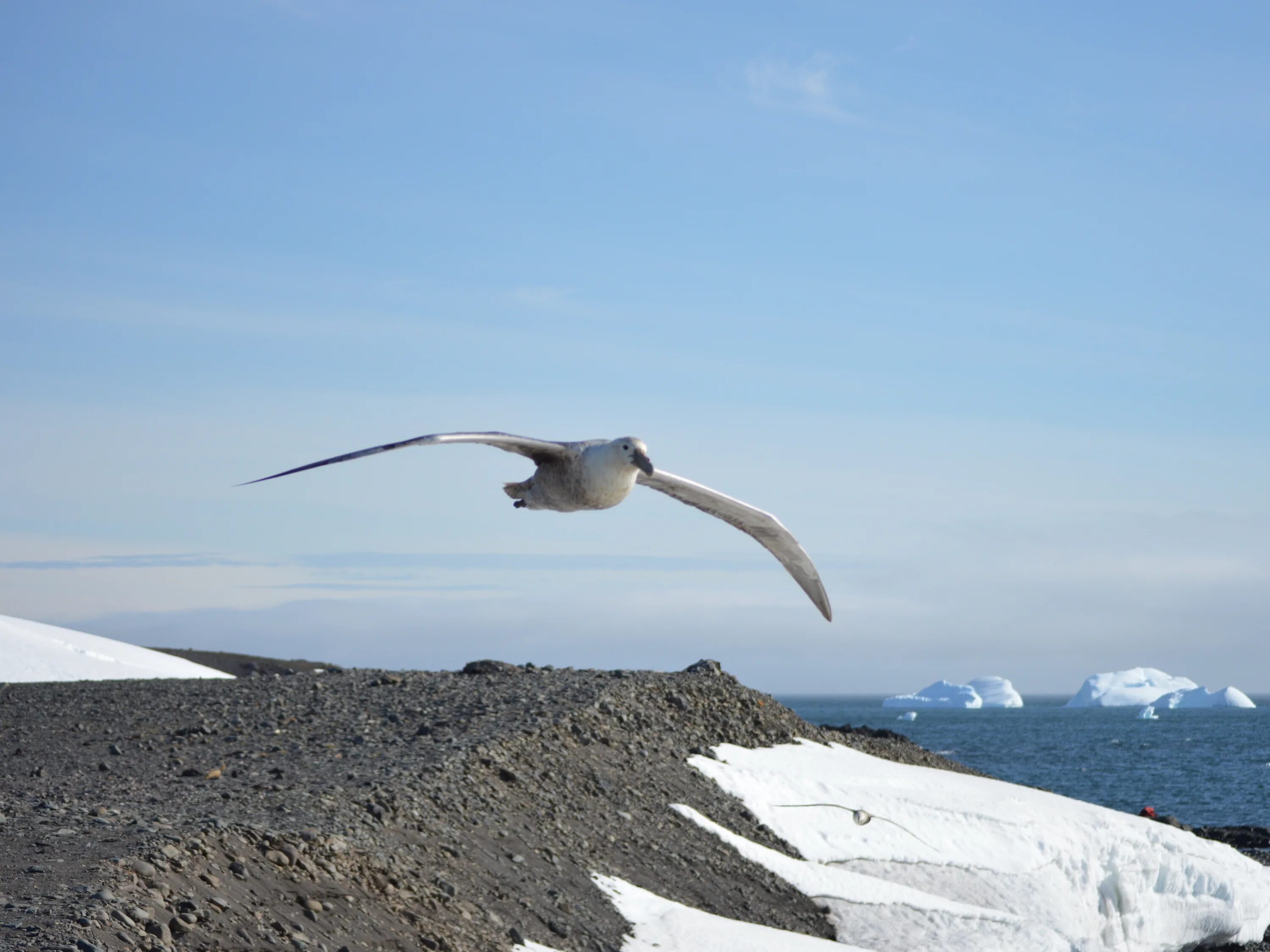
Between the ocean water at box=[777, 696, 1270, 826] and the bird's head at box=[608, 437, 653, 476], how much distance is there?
104 ft

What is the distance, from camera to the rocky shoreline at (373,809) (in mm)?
9336

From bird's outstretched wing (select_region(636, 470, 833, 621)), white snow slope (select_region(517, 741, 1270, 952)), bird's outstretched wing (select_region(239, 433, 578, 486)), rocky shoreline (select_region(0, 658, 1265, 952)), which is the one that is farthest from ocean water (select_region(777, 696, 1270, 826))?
bird's outstretched wing (select_region(239, 433, 578, 486))

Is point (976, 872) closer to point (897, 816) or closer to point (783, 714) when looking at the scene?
point (897, 816)

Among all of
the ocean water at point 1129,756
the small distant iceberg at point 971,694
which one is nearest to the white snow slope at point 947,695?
the small distant iceberg at point 971,694

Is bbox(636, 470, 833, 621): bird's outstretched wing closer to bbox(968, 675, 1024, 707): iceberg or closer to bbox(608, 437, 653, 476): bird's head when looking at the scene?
bbox(608, 437, 653, 476): bird's head

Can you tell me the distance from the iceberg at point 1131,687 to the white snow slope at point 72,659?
536ft

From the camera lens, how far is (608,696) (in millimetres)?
18141

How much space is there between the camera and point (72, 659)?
95.5ft

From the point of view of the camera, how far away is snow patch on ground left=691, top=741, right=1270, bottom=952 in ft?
51.6

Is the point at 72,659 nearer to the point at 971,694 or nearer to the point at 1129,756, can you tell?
the point at 1129,756

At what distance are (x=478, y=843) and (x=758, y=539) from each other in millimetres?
4709

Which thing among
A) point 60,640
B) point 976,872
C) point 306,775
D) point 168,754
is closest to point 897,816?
point 976,872

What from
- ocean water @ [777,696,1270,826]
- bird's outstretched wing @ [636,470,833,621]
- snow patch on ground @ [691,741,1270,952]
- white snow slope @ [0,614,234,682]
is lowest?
ocean water @ [777,696,1270,826]

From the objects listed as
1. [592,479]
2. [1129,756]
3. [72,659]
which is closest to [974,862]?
[592,479]
